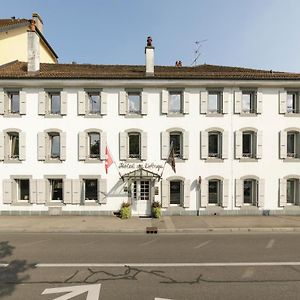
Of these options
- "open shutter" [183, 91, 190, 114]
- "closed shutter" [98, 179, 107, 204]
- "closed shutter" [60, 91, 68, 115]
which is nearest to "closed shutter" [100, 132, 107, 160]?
"closed shutter" [98, 179, 107, 204]

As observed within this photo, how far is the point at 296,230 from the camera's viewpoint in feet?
42.5

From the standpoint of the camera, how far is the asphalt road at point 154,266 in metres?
6.54

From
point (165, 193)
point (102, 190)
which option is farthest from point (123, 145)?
point (165, 193)

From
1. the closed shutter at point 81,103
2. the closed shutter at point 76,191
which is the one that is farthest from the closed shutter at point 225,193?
the closed shutter at point 81,103

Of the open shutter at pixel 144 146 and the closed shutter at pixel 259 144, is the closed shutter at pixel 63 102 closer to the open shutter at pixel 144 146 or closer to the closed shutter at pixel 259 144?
the open shutter at pixel 144 146

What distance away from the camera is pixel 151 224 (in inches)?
549

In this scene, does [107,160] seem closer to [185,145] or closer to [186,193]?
[185,145]

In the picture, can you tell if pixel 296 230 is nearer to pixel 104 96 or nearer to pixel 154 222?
pixel 154 222

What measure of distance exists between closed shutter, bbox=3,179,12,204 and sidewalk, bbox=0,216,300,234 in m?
1.11

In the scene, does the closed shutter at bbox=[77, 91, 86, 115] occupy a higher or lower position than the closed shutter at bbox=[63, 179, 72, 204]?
higher

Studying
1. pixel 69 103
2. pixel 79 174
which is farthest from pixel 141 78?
pixel 79 174

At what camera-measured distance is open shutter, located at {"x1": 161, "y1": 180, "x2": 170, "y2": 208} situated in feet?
52.8

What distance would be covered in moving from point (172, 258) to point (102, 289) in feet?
10.2

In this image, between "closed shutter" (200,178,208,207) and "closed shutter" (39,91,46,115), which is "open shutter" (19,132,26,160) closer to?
"closed shutter" (39,91,46,115)
